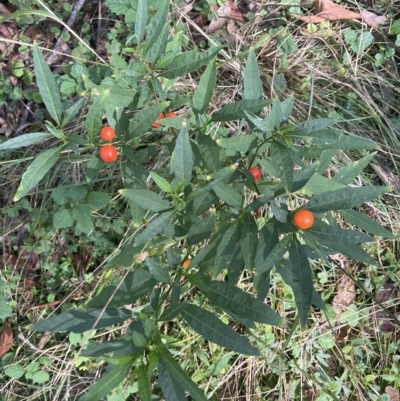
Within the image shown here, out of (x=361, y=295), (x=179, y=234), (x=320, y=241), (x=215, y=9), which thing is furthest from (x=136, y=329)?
(x=215, y=9)

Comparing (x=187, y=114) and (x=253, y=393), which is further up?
(x=187, y=114)

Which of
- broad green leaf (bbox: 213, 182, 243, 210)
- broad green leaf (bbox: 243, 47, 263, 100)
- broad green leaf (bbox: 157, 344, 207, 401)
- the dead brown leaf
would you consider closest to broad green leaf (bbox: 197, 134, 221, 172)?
broad green leaf (bbox: 213, 182, 243, 210)

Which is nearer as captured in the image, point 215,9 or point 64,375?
point 64,375

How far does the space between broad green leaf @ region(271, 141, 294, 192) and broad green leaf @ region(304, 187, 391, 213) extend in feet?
0.33

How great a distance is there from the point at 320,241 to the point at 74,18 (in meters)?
2.29

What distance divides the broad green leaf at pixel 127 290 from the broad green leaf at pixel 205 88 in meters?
0.59

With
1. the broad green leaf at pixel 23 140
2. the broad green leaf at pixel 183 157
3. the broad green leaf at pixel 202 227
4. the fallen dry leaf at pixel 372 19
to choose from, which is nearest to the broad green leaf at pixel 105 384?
the broad green leaf at pixel 202 227

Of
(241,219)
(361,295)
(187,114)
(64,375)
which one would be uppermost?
(241,219)

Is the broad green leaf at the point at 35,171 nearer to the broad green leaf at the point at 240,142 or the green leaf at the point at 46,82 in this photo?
the green leaf at the point at 46,82

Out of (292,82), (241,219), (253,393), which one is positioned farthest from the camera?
(292,82)

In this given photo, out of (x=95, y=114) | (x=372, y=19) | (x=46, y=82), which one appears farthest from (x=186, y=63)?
(x=372, y=19)

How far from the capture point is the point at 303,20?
290cm

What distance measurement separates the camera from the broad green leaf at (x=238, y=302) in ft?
4.48

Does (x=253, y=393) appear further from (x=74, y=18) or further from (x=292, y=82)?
(x=74, y=18)
